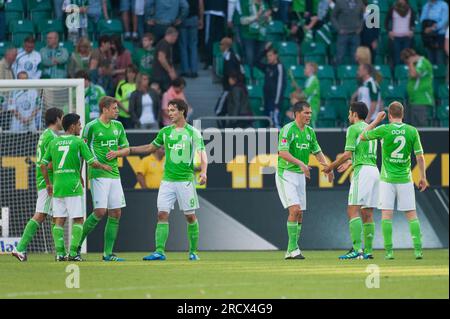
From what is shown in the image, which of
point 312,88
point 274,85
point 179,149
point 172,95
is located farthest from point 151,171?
point 312,88

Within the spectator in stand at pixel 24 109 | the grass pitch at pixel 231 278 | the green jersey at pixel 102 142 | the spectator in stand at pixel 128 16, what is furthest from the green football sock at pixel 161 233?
the spectator in stand at pixel 128 16

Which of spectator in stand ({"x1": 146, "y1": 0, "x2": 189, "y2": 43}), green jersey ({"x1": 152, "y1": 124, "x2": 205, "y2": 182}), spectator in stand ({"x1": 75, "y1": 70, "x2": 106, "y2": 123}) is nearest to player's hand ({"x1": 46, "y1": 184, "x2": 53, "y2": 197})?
green jersey ({"x1": 152, "y1": 124, "x2": 205, "y2": 182})

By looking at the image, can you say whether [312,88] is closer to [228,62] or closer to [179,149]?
[228,62]

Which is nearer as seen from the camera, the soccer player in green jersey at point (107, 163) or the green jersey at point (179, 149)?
the soccer player in green jersey at point (107, 163)

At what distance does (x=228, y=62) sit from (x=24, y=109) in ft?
13.2

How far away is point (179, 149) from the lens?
15.1 meters

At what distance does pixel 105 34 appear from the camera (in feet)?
70.0

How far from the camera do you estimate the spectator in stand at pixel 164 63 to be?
20469 mm

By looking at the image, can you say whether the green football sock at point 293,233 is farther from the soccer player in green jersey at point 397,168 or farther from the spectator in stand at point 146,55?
the spectator in stand at point 146,55

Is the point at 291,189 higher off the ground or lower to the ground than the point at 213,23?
lower

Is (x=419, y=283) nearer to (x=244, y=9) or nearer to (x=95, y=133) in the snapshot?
(x=95, y=133)

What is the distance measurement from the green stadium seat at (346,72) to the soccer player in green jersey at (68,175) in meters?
7.91

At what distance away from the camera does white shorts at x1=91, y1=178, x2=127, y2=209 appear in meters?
14.9
